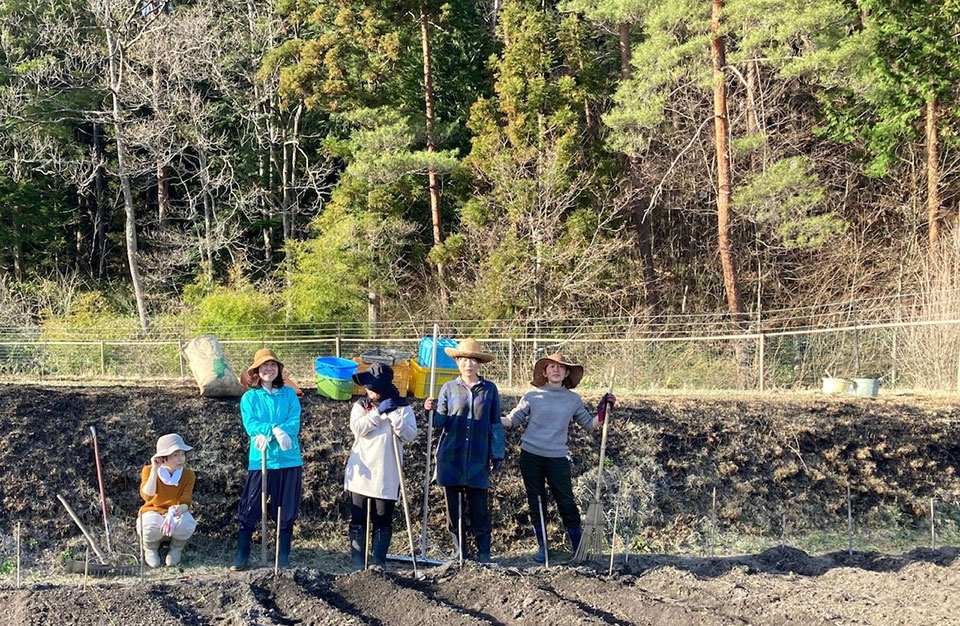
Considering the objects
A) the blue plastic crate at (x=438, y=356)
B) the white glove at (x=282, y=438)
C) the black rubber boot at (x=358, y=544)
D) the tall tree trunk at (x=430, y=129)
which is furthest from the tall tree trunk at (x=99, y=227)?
the black rubber boot at (x=358, y=544)

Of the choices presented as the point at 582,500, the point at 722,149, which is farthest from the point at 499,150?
the point at 582,500

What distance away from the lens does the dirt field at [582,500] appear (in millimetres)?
4703

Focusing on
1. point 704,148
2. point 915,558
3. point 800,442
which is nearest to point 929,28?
point 704,148

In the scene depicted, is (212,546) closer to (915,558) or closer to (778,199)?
(915,558)

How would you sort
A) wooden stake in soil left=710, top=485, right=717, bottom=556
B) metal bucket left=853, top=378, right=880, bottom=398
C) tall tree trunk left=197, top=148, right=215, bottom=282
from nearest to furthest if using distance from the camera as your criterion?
wooden stake in soil left=710, top=485, right=717, bottom=556 → metal bucket left=853, top=378, right=880, bottom=398 → tall tree trunk left=197, top=148, right=215, bottom=282

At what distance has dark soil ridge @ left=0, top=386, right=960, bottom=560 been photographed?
6.55m

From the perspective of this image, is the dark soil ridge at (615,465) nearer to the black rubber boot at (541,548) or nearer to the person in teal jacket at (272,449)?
the black rubber boot at (541,548)

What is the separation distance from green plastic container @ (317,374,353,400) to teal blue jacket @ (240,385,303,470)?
2691 millimetres

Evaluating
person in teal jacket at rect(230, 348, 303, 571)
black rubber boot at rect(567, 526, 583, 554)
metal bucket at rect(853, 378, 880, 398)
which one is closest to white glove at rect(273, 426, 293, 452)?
person in teal jacket at rect(230, 348, 303, 571)

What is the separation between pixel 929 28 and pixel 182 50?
1807cm

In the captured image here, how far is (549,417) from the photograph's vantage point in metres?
5.90

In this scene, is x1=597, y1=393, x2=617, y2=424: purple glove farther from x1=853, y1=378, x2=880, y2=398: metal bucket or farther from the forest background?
the forest background

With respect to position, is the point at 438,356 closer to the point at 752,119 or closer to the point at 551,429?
the point at 551,429

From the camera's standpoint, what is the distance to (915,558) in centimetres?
607
